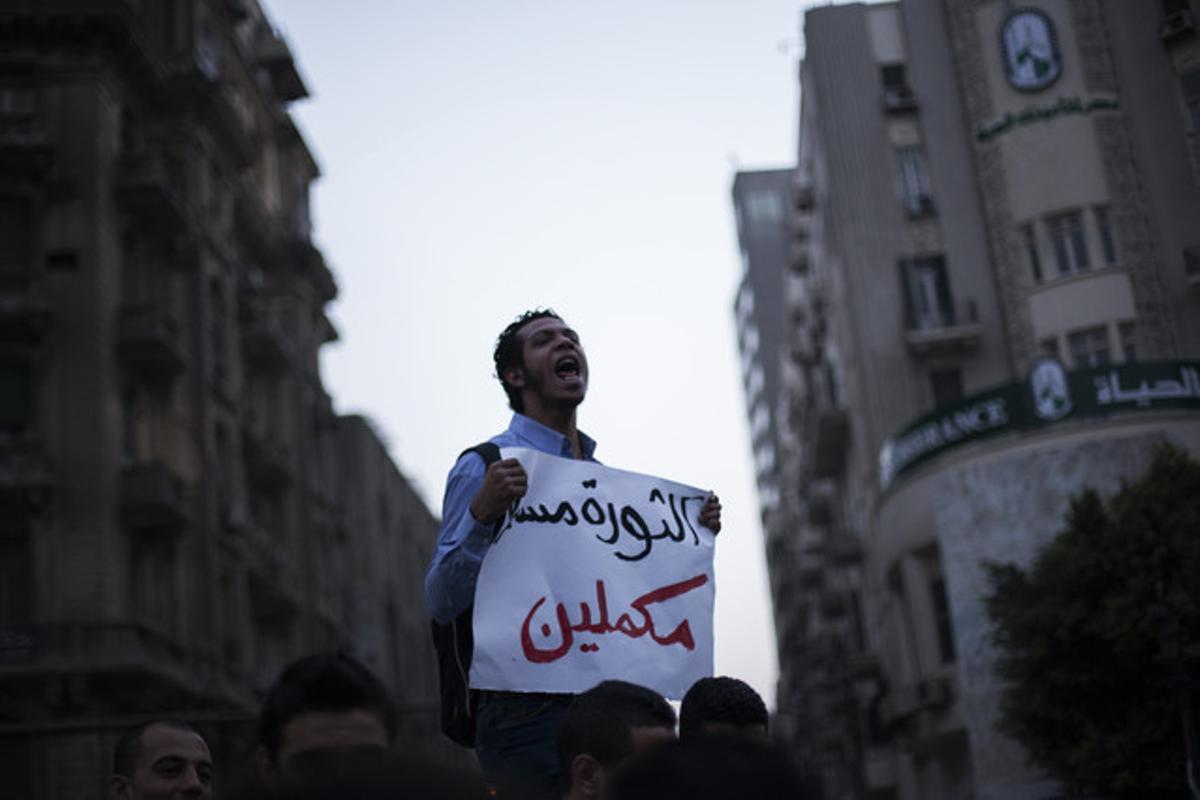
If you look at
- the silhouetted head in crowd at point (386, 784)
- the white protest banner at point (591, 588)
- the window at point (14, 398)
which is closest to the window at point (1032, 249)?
the window at point (14, 398)

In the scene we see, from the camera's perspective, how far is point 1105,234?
37438mm

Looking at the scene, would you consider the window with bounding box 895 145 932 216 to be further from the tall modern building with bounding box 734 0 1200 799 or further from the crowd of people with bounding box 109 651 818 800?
the crowd of people with bounding box 109 651 818 800

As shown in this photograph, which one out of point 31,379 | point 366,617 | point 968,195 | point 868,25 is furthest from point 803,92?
point 31,379

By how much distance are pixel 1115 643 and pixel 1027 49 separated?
16.2 meters

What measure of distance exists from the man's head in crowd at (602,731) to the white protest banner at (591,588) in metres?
0.32

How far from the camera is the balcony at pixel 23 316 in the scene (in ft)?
103

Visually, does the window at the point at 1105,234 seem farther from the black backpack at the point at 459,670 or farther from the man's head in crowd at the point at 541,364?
the black backpack at the point at 459,670

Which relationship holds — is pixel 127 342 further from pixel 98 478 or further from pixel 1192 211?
pixel 1192 211

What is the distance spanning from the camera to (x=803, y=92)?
1981 inches

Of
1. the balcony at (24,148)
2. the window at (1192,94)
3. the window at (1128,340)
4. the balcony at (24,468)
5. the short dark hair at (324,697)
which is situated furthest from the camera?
the window at (1128,340)

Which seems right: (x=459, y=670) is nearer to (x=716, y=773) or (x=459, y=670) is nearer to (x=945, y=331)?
(x=716, y=773)

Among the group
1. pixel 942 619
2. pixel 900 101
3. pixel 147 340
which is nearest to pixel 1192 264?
pixel 942 619

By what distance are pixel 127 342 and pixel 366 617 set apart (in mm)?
24453

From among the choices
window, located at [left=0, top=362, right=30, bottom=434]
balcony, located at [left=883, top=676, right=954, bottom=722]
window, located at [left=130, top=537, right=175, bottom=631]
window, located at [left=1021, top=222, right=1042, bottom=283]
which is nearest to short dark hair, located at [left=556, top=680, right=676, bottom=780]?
window, located at [left=0, top=362, right=30, bottom=434]
